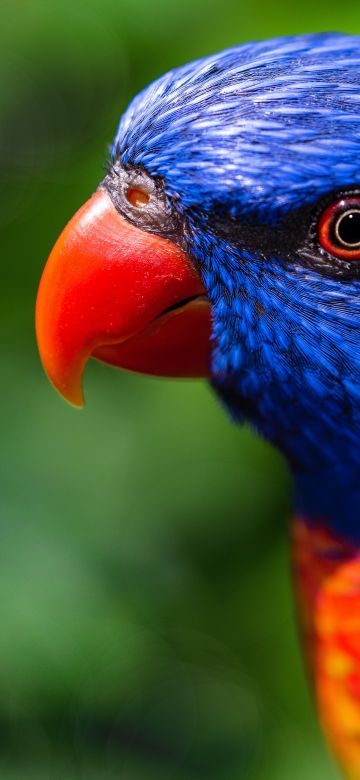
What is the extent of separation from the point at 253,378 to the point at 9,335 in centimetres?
130

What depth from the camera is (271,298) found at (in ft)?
3.69

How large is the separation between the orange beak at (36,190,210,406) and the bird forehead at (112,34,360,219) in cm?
9

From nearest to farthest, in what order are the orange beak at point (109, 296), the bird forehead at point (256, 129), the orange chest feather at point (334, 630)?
the bird forehead at point (256, 129) → the orange beak at point (109, 296) → the orange chest feather at point (334, 630)

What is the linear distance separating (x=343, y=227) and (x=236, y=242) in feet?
0.47

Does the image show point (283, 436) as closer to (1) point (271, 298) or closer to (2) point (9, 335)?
(1) point (271, 298)

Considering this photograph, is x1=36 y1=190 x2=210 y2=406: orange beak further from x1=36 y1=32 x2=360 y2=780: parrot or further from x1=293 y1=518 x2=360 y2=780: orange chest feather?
x1=293 y1=518 x2=360 y2=780: orange chest feather

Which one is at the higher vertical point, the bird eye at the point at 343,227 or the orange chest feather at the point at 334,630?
the bird eye at the point at 343,227

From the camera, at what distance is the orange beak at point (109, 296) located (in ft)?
3.69

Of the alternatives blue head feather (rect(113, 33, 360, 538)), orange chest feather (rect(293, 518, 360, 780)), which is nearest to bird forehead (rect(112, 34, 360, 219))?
blue head feather (rect(113, 33, 360, 538))

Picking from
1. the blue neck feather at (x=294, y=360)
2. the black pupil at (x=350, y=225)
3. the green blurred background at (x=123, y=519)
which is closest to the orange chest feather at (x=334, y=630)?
the blue neck feather at (x=294, y=360)

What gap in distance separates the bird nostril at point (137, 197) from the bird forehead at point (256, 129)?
37 mm

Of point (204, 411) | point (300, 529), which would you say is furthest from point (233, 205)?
point (204, 411)

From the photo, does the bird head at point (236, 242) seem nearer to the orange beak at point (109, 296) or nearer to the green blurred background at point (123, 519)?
the orange beak at point (109, 296)

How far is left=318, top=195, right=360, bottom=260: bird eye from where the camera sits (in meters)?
1.03
